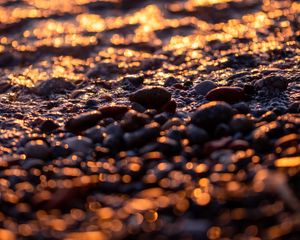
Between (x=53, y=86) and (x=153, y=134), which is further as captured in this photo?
(x=53, y=86)

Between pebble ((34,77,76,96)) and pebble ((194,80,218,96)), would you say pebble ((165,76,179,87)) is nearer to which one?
pebble ((194,80,218,96))

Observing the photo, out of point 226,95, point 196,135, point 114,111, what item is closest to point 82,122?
point 114,111

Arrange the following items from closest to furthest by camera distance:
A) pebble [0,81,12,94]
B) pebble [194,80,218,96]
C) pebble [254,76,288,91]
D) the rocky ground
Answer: the rocky ground
pebble [254,76,288,91]
pebble [194,80,218,96]
pebble [0,81,12,94]

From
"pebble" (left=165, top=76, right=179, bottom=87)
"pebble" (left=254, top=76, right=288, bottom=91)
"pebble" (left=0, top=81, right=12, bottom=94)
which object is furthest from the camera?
A: "pebble" (left=0, top=81, right=12, bottom=94)

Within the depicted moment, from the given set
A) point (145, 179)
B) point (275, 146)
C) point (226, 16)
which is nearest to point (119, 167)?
point (145, 179)

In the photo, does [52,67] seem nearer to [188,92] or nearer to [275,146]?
[188,92]

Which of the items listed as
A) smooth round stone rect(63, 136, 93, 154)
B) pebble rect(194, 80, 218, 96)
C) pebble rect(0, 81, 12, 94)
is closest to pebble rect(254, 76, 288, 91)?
pebble rect(194, 80, 218, 96)

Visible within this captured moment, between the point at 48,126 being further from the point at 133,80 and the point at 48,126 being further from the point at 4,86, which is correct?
the point at 4,86
